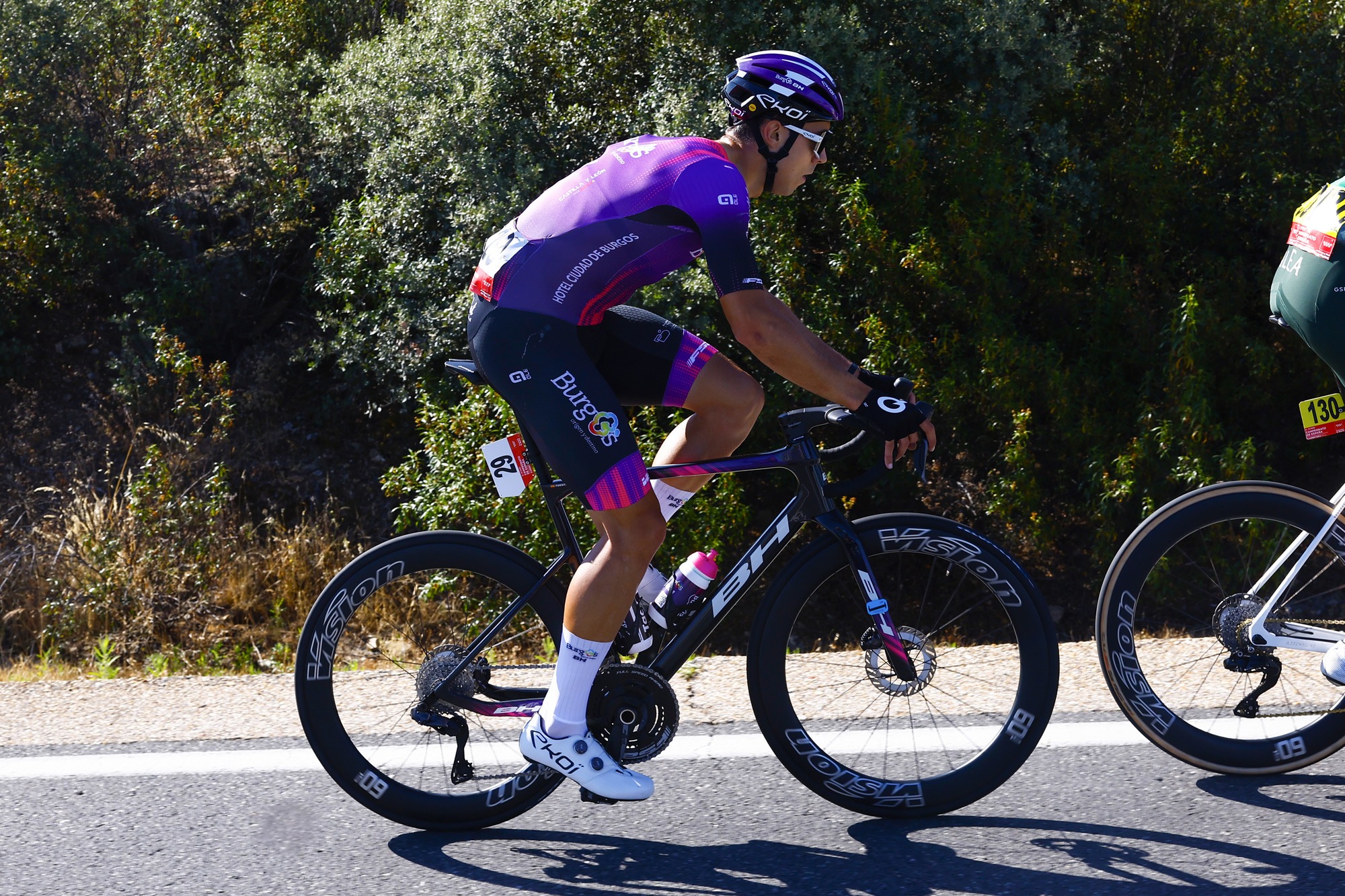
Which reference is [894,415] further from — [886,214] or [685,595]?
[886,214]

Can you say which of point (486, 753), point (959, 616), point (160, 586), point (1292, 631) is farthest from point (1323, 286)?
point (160, 586)

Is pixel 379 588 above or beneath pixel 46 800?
above

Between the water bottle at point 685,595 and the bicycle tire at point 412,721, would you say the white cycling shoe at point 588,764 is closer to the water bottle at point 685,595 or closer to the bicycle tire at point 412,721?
the bicycle tire at point 412,721

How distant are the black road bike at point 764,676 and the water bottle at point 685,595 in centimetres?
5

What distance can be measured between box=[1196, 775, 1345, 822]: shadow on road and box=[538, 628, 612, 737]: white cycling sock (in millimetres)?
1797

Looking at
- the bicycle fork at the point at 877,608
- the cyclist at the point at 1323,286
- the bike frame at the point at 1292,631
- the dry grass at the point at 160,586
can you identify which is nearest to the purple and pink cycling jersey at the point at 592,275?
the bicycle fork at the point at 877,608

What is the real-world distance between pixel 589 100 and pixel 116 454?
5.03m

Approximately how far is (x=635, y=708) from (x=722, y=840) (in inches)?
16.9

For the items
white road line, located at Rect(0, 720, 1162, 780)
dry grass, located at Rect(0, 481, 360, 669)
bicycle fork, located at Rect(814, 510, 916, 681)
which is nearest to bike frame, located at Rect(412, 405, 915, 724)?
bicycle fork, located at Rect(814, 510, 916, 681)

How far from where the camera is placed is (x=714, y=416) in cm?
356

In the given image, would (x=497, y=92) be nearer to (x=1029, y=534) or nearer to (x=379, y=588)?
(x=1029, y=534)

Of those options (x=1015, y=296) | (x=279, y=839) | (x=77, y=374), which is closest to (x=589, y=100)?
(x=1015, y=296)

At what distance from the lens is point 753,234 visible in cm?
821

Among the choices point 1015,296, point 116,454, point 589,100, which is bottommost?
point 116,454
